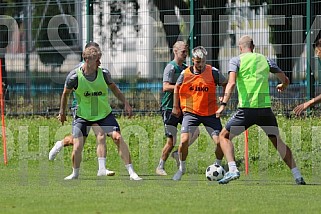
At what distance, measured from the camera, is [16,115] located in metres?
22.1

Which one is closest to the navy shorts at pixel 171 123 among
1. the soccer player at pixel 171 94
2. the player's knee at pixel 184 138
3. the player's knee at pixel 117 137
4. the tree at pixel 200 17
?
the soccer player at pixel 171 94

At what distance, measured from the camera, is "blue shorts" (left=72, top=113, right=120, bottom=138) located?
44.7 feet

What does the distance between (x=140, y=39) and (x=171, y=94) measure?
5.31 metres

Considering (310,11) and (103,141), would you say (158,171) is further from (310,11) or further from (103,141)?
(310,11)

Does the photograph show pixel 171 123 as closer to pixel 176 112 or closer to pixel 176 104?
pixel 176 112

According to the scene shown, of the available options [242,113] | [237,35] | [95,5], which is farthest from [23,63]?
[242,113]

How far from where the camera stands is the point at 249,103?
12.6 meters

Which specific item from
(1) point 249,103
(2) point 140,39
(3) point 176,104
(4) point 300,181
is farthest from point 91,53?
(2) point 140,39

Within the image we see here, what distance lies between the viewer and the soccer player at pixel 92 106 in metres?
13.6

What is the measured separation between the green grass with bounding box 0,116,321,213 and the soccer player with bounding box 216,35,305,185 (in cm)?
52

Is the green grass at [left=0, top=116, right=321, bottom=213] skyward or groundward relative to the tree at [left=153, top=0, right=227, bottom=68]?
groundward

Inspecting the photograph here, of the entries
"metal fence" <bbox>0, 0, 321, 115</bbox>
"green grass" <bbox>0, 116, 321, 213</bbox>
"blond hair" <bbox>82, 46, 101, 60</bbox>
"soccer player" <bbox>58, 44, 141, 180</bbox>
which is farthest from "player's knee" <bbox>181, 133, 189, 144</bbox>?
"metal fence" <bbox>0, 0, 321, 115</bbox>

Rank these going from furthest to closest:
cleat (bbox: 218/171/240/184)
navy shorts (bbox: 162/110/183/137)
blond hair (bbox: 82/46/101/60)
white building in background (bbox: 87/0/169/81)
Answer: white building in background (bbox: 87/0/169/81) < navy shorts (bbox: 162/110/183/137) < blond hair (bbox: 82/46/101/60) < cleat (bbox: 218/171/240/184)

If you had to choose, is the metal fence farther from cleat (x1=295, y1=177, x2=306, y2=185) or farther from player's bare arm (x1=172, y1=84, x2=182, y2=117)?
cleat (x1=295, y1=177, x2=306, y2=185)
